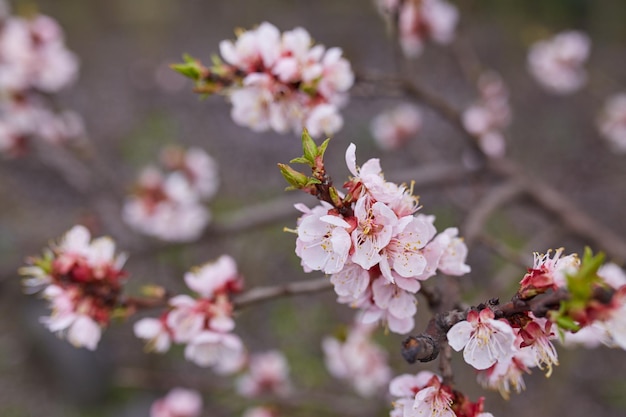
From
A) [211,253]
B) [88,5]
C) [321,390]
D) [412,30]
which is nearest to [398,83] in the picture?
[412,30]

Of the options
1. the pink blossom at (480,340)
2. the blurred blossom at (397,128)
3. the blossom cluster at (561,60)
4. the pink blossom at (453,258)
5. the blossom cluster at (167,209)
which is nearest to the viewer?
the pink blossom at (480,340)

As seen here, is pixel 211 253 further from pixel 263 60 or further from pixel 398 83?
pixel 263 60

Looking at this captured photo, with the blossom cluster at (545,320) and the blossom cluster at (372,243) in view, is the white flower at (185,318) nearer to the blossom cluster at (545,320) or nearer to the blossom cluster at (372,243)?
the blossom cluster at (372,243)

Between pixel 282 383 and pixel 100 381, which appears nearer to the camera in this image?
pixel 282 383

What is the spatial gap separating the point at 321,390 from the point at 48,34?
2564 mm

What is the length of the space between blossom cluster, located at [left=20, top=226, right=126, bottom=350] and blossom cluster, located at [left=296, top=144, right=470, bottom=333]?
603 mm

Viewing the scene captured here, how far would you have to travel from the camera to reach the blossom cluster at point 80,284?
1176 millimetres

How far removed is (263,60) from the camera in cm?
121

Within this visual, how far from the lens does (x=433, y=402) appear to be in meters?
0.88

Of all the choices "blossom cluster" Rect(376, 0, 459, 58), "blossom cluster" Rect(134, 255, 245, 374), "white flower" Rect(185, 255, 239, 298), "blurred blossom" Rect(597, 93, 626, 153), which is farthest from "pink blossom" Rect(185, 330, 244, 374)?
"blurred blossom" Rect(597, 93, 626, 153)

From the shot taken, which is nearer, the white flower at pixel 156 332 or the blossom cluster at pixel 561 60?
the white flower at pixel 156 332

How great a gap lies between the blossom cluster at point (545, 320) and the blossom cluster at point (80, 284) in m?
0.80

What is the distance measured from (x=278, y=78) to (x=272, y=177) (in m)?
3.98

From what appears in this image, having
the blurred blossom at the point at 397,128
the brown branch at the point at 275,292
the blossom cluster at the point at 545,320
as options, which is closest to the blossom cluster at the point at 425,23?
the blurred blossom at the point at 397,128
